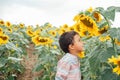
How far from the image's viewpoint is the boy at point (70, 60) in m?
3.92

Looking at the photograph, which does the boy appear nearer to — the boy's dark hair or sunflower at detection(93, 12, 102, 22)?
the boy's dark hair

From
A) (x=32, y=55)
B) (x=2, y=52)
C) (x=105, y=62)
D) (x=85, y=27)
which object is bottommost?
(x=32, y=55)

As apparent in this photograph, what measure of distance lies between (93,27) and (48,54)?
6.84 ft

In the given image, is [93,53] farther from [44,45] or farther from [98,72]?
[44,45]

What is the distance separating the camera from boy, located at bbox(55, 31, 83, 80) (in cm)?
392

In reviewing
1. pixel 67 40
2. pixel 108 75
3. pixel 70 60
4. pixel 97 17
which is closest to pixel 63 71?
pixel 70 60

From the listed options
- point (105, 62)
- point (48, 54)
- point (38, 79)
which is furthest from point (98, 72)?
point (38, 79)

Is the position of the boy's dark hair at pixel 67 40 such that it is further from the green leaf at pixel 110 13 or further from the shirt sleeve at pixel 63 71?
the green leaf at pixel 110 13

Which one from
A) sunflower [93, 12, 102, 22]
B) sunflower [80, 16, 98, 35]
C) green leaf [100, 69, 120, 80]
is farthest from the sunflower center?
green leaf [100, 69, 120, 80]

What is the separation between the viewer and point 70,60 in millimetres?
3969

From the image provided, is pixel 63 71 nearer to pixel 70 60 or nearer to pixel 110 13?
pixel 70 60

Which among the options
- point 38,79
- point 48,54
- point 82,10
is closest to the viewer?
point 82,10

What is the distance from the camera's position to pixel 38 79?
6266mm

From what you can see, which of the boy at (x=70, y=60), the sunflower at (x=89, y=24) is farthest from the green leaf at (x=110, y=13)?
the boy at (x=70, y=60)
